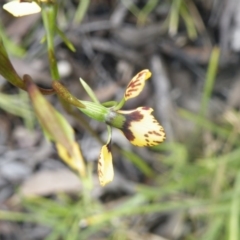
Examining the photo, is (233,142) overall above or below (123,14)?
below

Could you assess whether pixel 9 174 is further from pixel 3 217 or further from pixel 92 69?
pixel 92 69

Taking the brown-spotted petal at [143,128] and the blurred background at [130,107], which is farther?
the blurred background at [130,107]

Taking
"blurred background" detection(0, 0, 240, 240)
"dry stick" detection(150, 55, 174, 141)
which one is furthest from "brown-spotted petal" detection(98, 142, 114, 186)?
"dry stick" detection(150, 55, 174, 141)

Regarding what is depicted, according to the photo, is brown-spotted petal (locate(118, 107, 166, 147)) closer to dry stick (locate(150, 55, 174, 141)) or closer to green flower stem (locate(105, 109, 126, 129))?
green flower stem (locate(105, 109, 126, 129))

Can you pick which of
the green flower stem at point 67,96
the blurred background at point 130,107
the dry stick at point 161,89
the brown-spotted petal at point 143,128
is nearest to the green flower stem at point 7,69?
the green flower stem at point 67,96

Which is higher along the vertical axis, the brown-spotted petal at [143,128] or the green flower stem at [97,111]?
the green flower stem at [97,111]

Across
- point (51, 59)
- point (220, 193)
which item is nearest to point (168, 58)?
point (220, 193)

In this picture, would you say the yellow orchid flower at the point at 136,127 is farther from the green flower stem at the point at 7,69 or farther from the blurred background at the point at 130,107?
the blurred background at the point at 130,107

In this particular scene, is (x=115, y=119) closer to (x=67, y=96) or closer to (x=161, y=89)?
(x=67, y=96)
